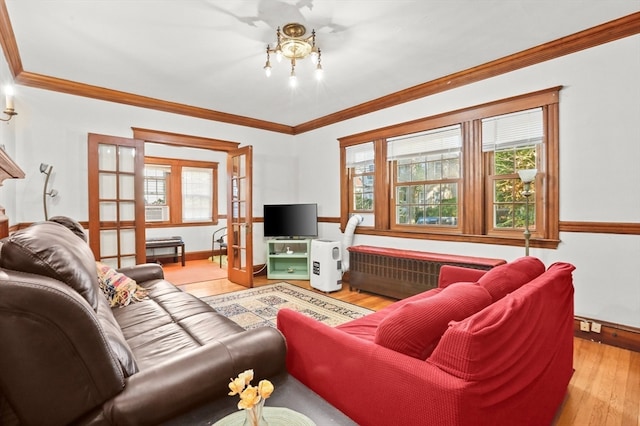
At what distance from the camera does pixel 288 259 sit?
558 cm

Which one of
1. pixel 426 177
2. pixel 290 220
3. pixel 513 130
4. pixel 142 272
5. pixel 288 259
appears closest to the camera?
pixel 142 272

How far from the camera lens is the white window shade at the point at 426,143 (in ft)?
12.5

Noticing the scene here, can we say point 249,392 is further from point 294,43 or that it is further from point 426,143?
point 426,143

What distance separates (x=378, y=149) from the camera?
15.1ft

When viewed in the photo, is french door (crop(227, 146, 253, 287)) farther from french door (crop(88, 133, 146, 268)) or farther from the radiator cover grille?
the radiator cover grille

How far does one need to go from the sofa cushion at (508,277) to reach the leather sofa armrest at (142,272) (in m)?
2.76

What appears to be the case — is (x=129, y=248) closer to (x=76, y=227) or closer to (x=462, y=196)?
(x=76, y=227)

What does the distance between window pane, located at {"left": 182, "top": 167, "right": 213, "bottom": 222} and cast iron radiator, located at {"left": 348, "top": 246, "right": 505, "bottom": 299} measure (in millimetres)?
4826

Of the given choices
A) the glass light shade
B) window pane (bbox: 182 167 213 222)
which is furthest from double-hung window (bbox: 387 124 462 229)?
window pane (bbox: 182 167 213 222)

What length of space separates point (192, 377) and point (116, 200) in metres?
3.93

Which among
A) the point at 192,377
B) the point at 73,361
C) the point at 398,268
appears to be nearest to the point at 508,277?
the point at 192,377

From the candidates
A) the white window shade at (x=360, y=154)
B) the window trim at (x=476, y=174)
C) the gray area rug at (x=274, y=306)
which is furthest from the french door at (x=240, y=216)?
the window trim at (x=476, y=174)

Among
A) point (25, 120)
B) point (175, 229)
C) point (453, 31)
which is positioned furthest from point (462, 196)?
point (175, 229)

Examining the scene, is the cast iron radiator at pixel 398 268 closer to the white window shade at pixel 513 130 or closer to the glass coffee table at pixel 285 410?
the white window shade at pixel 513 130
